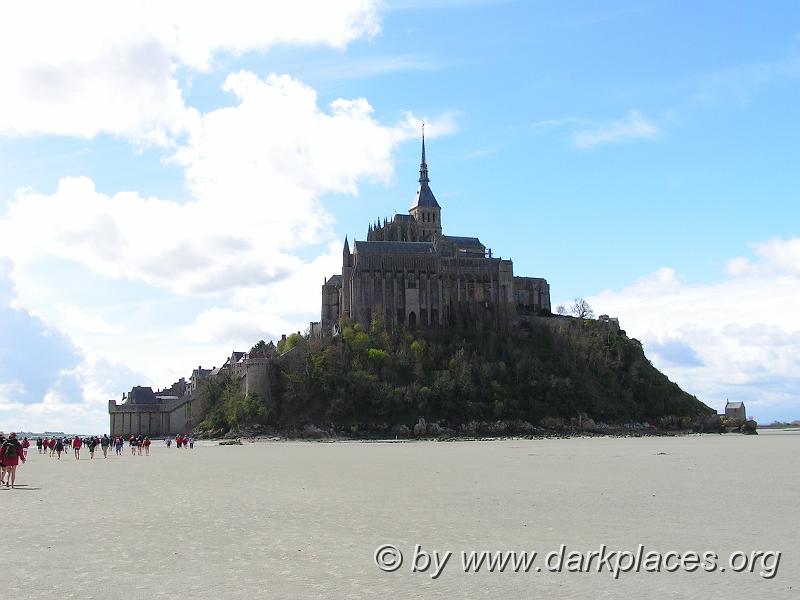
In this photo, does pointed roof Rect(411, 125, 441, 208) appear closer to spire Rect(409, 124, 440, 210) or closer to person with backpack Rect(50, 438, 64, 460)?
spire Rect(409, 124, 440, 210)

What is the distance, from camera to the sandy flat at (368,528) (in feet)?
51.3

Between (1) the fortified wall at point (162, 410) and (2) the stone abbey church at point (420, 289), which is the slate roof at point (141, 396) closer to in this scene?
(1) the fortified wall at point (162, 410)

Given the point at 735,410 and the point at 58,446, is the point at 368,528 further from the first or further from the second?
the point at 735,410

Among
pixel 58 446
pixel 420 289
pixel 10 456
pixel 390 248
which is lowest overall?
pixel 58 446

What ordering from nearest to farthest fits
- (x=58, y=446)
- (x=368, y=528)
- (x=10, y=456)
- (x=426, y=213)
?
(x=368, y=528), (x=10, y=456), (x=58, y=446), (x=426, y=213)

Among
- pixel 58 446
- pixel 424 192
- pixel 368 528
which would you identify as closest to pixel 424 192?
pixel 424 192

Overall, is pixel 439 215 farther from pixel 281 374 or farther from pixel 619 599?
pixel 619 599

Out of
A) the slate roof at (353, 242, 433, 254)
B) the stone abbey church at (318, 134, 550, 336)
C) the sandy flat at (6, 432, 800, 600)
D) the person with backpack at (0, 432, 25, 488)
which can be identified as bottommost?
the sandy flat at (6, 432, 800, 600)

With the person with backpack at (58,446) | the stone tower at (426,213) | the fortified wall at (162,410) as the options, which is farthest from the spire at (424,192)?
the person with backpack at (58,446)

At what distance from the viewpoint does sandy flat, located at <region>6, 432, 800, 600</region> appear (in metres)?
15.6

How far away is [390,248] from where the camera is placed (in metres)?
127

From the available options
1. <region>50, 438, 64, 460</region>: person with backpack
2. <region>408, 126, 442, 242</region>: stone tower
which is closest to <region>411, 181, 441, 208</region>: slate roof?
<region>408, 126, 442, 242</region>: stone tower

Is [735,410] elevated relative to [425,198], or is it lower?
lower

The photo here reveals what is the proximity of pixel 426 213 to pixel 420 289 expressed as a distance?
2628cm
